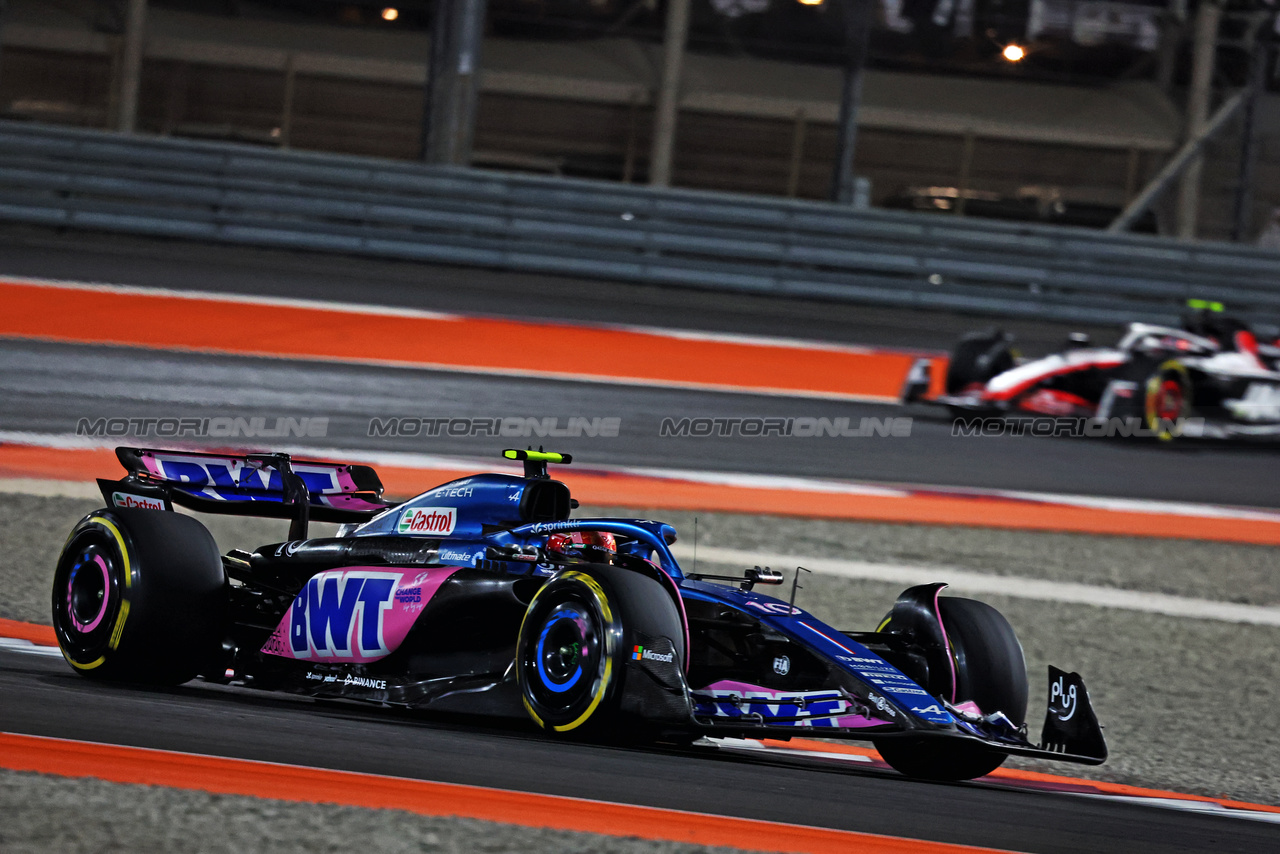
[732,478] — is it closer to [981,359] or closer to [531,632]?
[981,359]

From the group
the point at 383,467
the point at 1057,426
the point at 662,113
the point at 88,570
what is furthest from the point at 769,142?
the point at 88,570

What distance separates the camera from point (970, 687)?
14.9 feet

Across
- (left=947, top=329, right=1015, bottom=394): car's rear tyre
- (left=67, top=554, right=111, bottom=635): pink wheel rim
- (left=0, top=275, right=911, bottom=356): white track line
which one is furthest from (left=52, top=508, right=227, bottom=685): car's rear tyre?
(left=0, top=275, right=911, bottom=356): white track line

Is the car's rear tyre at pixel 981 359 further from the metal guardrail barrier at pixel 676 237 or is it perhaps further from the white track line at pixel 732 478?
the metal guardrail barrier at pixel 676 237

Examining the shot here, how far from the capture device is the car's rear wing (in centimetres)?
512

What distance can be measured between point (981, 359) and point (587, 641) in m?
8.33

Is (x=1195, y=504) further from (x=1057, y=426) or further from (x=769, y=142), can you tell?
(x=769, y=142)

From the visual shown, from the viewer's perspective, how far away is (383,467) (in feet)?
29.9

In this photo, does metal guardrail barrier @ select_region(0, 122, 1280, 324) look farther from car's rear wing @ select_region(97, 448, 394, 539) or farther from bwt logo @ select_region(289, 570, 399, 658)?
bwt logo @ select_region(289, 570, 399, 658)

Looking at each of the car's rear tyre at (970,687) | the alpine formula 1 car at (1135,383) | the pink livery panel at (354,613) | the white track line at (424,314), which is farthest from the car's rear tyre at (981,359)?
the pink livery panel at (354,613)

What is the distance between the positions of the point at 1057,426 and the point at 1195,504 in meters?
1.65
